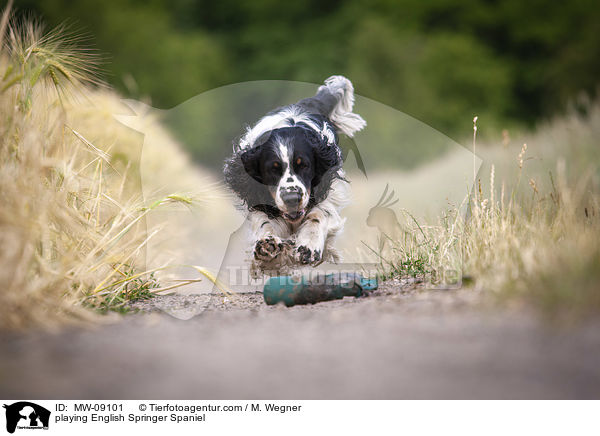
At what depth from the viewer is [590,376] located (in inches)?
72.1

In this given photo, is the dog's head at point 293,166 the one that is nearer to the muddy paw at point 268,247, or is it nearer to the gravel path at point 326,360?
the muddy paw at point 268,247

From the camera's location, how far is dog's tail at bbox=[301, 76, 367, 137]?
503 centimetres

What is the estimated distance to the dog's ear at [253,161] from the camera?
4.21m

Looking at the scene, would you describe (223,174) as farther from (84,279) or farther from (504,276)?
(504,276)

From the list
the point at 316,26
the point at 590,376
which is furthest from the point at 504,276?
the point at 316,26

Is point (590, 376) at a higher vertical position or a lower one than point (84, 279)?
lower

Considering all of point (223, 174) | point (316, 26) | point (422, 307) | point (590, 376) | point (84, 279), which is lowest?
point (590, 376)

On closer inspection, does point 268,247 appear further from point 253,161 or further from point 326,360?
point 326,360

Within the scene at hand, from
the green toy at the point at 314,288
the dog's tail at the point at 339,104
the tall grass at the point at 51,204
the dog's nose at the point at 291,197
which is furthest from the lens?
the dog's tail at the point at 339,104

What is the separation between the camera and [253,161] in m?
4.25

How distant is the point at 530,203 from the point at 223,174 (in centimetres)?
232
